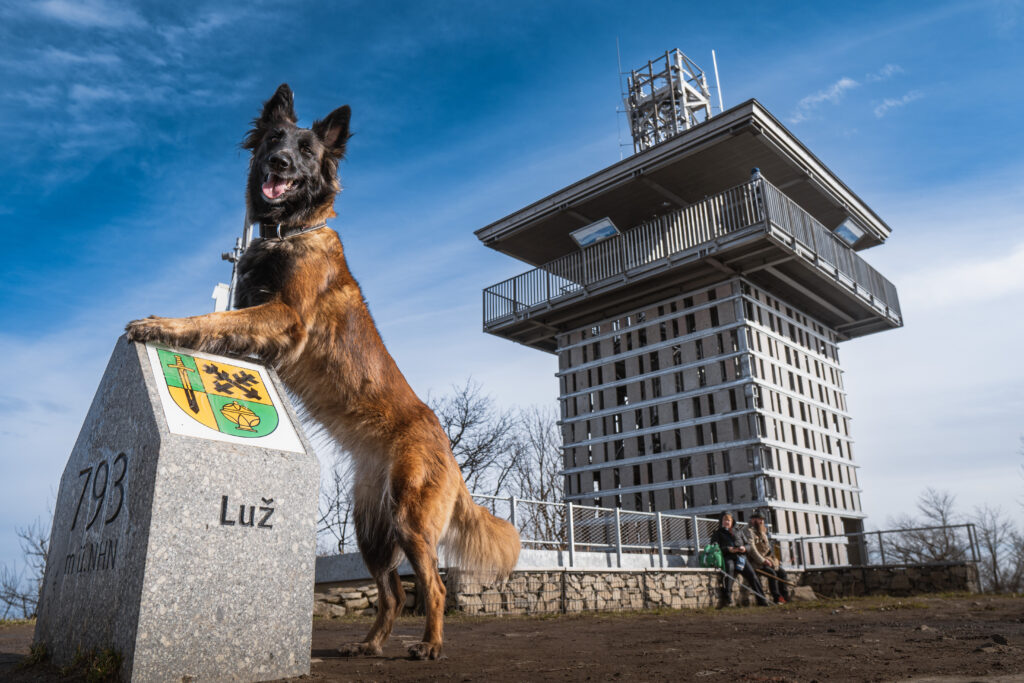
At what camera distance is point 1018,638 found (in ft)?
15.4

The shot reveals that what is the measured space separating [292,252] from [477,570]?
250 centimetres

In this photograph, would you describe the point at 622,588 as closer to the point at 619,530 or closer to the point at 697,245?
the point at 619,530

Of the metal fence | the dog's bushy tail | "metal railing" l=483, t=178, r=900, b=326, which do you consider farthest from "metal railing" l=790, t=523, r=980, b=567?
the dog's bushy tail

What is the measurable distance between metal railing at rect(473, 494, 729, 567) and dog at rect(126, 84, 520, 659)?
324 inches

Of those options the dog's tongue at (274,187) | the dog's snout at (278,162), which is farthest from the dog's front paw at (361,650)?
the dog's snout at (278,162)

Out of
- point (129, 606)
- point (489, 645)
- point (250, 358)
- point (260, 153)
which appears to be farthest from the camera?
point (489, 645)

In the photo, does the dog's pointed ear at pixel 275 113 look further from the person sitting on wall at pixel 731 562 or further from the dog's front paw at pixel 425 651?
the person sitting on wall at pixel 731 562

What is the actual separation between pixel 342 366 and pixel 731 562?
40.3 feet

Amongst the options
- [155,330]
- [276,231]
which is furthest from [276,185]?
[155,330]

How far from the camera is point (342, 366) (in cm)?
392

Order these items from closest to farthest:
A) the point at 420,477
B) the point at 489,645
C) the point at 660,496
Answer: the point at 420,477 → the point at 489,645 → the point at 660,496

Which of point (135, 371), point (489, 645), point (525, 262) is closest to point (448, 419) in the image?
point (525, 262)

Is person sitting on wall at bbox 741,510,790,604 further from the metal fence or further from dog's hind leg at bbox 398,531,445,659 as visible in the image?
dog's hind leg at bbox 398,531,445,659

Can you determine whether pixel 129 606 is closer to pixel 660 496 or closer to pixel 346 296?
pixel 346 296
